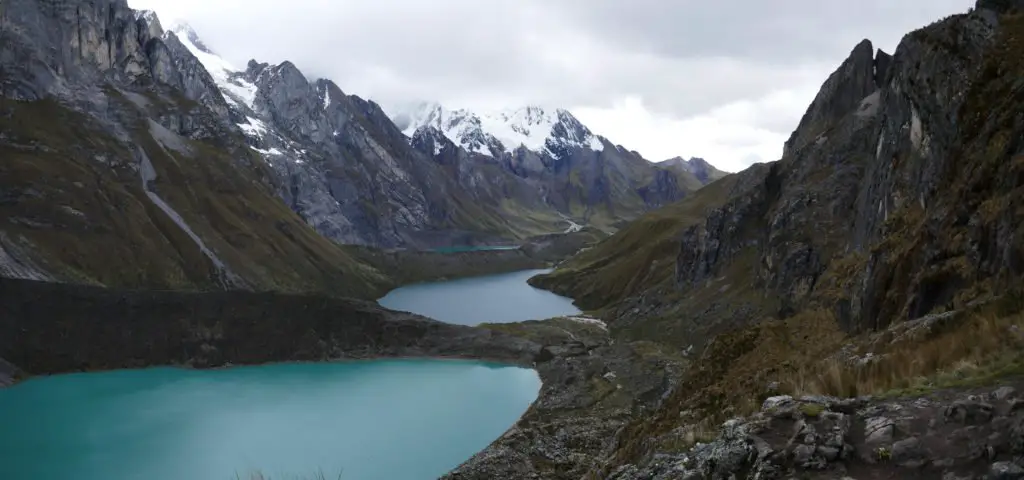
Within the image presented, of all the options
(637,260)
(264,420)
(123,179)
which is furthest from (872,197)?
(123,179)

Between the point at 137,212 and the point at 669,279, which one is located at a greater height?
the point at 137,212

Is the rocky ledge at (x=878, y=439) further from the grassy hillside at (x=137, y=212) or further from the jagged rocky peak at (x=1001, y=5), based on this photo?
the grassy hillside at (x=137, y=212)

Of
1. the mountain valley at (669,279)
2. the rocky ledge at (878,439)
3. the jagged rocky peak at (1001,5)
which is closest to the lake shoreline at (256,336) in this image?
the mountain valley at (669,279)

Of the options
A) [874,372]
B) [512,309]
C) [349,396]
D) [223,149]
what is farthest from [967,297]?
[223,149]

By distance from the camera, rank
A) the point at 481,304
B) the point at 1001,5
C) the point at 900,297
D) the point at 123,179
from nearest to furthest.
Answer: the point at 900,297
the point at 1001,5
the point at 123,179
the point at 481,304

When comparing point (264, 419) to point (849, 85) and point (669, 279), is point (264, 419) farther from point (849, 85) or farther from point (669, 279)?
point (849, 85)
